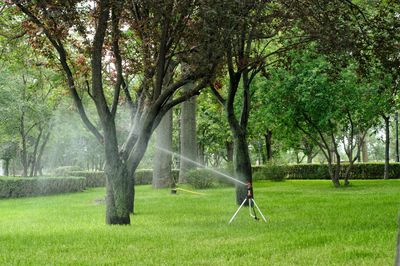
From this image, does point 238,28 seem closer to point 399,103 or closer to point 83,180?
point 399,103

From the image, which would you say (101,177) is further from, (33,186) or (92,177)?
(33,186)

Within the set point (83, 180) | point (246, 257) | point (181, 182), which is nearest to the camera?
point (246, 257)

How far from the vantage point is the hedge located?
28016mm

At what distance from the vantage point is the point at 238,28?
11.7 meters

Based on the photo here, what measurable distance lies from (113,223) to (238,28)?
525 centimetres

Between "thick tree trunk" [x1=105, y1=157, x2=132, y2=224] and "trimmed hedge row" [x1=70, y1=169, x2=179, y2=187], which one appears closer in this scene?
"thick tree trunk" [x1=105, y1=157, x2=132, y2=224]

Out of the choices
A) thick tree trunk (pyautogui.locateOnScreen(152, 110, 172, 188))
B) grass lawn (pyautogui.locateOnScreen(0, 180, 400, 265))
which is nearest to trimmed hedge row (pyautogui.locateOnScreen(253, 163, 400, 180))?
thick tree trunk (pyautogui.locateOnScreen(152, 110, 172, 188))

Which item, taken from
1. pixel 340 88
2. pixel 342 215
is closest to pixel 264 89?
pixel 340 88

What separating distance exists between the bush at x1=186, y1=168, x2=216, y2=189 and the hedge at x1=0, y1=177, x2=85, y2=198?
316 inches

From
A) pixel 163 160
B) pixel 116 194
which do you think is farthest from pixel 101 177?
pixel 116 194

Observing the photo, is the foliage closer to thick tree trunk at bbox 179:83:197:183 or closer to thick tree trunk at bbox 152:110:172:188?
thick tree trunk at bbox 179:83:197:183

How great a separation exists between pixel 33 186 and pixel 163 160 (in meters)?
7.45


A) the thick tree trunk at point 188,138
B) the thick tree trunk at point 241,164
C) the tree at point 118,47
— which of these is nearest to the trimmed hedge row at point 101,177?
the thick tree trunk at point 188,138

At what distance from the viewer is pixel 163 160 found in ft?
92.2
